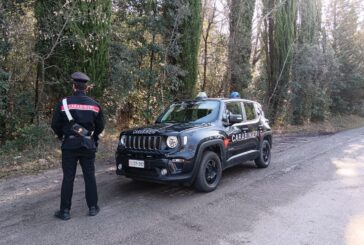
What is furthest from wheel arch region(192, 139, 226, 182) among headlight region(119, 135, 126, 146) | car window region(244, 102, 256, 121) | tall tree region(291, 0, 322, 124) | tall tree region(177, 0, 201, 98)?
tall tree region(291, 0, 322, 124)

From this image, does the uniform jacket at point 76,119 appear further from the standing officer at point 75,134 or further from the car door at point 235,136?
the car door at point 235,136

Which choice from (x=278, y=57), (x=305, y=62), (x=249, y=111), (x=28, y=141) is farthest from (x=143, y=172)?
(x=305, y=62)

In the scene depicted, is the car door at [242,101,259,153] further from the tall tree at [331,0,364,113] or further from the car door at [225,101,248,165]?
the tall tree at [331,0,364,113]

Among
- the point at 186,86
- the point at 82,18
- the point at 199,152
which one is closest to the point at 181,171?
the point at 199,152

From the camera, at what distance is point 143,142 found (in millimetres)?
6098

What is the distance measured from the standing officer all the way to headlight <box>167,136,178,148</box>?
134 centimetres

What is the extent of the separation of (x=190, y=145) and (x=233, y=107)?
212 centimetres

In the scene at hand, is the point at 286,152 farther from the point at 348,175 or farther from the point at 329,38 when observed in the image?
the point at 329,38

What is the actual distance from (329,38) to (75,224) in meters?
26.6

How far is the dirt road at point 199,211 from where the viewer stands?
4.36m

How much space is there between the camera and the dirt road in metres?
4.36

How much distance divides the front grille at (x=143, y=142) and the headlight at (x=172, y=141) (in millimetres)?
151

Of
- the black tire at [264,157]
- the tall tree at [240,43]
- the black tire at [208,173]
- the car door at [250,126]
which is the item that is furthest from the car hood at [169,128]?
the tall tree at [240,43]

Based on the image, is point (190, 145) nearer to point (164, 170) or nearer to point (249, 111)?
point (164, 170)
